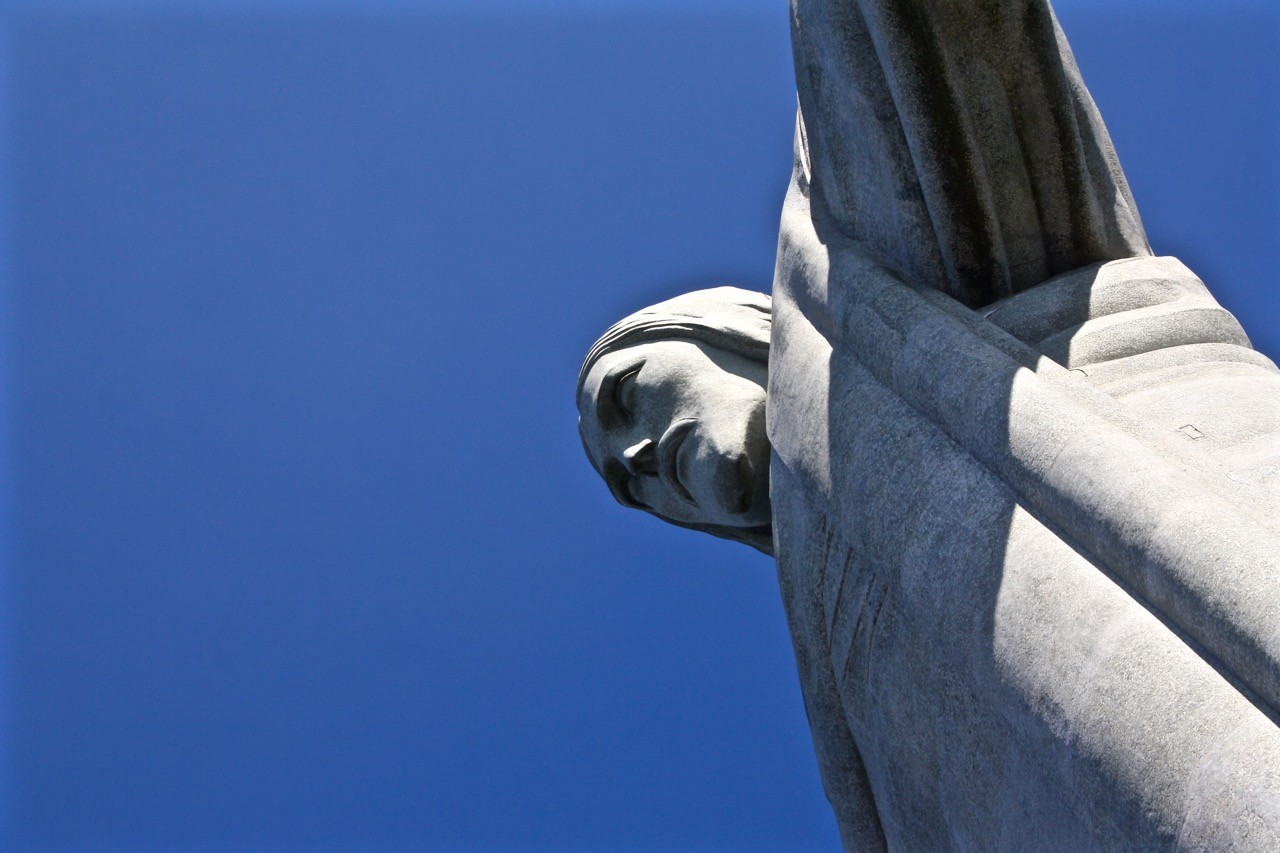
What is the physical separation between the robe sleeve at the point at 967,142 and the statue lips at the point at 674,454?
1.14 meters

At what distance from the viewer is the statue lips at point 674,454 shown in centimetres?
613

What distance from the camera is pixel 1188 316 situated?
4723mm

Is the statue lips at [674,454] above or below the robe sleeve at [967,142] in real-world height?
below

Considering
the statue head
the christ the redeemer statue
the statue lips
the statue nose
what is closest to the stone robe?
the christ the redeemer statue

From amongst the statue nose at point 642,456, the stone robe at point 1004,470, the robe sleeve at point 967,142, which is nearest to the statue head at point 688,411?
the statue nose at point 642,456

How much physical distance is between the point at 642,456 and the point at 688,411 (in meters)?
0.35

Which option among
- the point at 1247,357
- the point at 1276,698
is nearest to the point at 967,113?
the point at 1247,357

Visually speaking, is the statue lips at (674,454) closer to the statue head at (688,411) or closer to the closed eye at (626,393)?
the statue head at (688,411)

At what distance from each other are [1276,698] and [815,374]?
2.46m

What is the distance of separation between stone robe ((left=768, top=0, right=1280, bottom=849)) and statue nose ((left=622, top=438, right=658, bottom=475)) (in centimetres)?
88

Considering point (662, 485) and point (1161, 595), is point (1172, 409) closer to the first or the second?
point (1161, 595)

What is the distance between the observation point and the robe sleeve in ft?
16.2

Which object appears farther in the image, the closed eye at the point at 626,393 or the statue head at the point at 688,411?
the closed eye at the point at 626,393

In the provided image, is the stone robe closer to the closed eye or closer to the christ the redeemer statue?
the christ the redeemer statue
